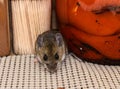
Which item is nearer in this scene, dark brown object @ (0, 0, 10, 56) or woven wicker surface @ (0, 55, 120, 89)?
woven wicker surface @ (0, 55, 120, 89)

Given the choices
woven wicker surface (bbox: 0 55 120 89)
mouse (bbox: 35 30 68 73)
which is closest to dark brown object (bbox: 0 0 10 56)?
woven wicker surface (bbox: 0 55 120 89)

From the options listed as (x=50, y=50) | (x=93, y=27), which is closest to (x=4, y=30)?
(x=50, y=50)

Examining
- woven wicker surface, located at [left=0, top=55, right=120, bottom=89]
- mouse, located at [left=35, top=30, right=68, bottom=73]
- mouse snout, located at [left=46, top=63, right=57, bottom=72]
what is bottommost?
woven wicker surface, located at [left=0, top=55, right=120, bottom=89]

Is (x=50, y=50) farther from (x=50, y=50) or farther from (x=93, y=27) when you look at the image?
(x=93, y=27)

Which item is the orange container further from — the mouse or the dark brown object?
the dark brown object

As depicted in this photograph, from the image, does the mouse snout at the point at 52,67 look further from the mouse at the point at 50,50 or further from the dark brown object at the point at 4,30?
the dark brown object at the point at 4,30

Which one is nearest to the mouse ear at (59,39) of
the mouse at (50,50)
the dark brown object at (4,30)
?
the mouse at (50,50)

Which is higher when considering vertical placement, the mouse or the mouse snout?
the mouse
